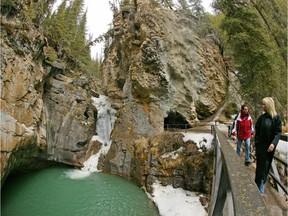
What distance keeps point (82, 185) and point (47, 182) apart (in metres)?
2.24

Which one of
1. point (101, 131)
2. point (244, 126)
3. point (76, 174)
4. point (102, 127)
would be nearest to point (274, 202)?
point (244, 126)

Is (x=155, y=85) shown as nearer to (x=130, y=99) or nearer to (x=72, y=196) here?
(x=130, y=99)

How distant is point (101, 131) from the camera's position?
19594 millimetres

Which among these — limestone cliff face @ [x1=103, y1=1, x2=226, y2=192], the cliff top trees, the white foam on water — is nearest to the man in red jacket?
limestone cliff face @ [x1=103, y1=1, x2=226, y2=192]

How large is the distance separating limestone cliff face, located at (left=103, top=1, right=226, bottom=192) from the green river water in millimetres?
1682

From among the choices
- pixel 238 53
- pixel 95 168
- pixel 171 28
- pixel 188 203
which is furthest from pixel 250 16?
pixel 95 168

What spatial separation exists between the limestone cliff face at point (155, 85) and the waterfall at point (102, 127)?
93 cm

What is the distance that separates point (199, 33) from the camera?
2306 centimetres

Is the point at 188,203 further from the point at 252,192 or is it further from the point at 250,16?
the point at 250,16

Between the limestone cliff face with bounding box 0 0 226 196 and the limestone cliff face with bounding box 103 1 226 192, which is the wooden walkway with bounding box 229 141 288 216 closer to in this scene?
the limestone cliff face with bounding box 0 0 226 196

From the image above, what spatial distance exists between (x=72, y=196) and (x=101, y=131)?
7656 millimetres

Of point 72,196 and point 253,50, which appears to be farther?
point 253,50

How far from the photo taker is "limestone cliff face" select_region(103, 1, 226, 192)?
1562cm

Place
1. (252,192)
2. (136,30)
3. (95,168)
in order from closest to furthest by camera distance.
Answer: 1. (252,192)
2. (95,168)
3. (136,30)
